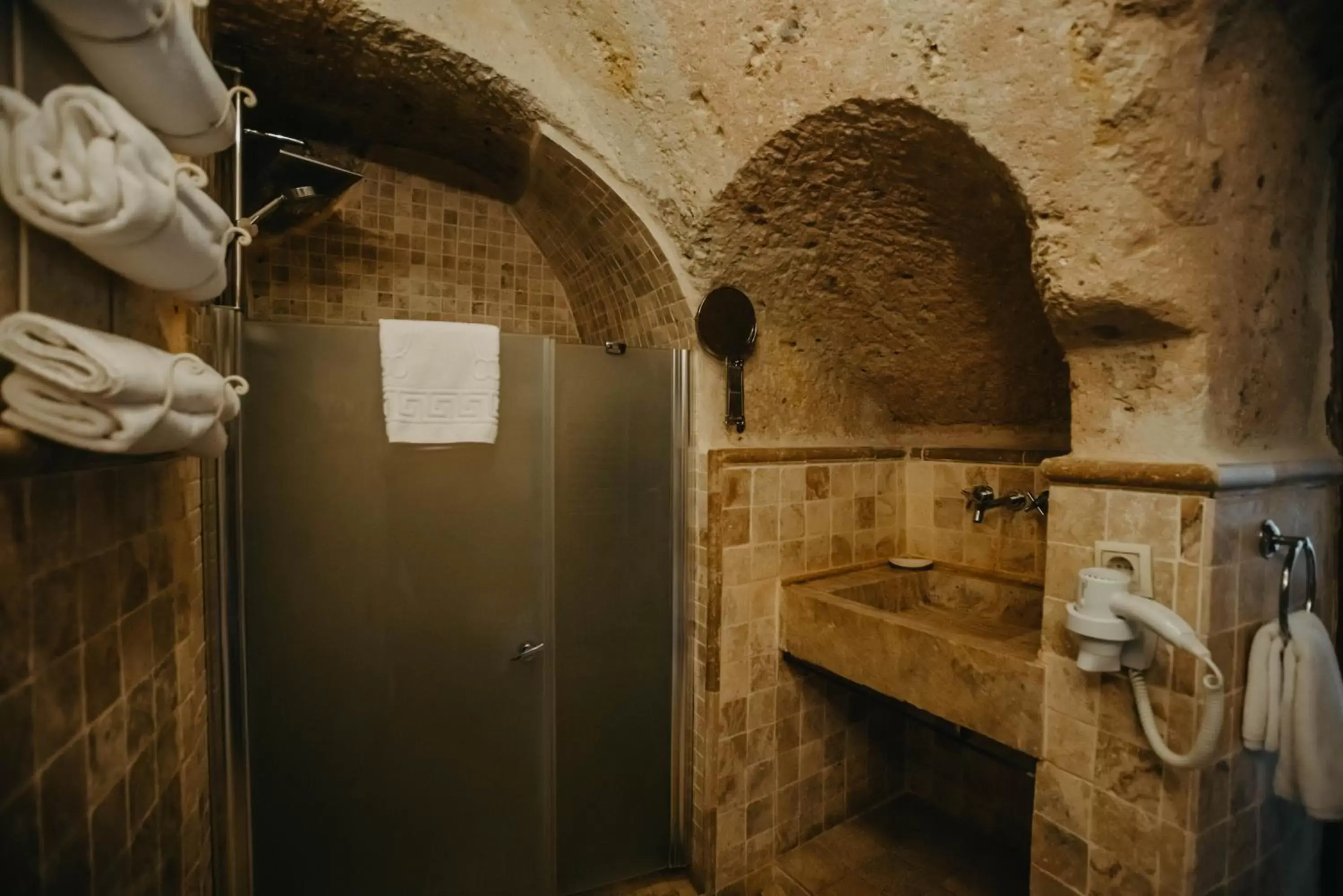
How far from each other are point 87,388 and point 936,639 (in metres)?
1.50

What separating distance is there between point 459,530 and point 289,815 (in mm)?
741

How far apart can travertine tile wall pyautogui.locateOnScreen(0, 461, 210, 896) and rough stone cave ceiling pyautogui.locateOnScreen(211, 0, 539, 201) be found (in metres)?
1.02

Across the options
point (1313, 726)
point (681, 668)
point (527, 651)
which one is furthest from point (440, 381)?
point (1313, 726)

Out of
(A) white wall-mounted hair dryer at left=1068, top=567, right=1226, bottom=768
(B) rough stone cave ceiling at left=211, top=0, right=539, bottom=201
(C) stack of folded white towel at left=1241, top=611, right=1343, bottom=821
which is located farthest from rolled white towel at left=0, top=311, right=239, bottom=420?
(C) stack of folded white towel at left=1241, top=611, right=1343, bottom=821

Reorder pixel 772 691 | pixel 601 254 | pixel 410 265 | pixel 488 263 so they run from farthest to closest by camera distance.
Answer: pixel 488 263, pixel 410 265, pixel 601 254, pixel 772 691

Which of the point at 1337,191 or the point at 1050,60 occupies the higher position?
the point at 1050,60

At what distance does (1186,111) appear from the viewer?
91cm

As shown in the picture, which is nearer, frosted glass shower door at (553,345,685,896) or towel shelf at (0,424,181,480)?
towel shelf at (0,424,181,480)

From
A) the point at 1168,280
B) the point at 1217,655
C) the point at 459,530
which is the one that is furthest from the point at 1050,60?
the point at 459,530

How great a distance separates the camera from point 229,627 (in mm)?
1220

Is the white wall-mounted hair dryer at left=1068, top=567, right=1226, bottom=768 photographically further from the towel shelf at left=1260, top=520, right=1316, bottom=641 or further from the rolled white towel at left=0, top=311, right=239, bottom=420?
the rolled white towel at left=0, top=311, right=239, bottom=420

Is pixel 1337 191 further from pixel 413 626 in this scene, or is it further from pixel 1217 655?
pixel 413 626

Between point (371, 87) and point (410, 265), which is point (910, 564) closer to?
point (410, 265)

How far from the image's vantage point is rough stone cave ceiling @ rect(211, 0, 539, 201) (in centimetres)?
127
